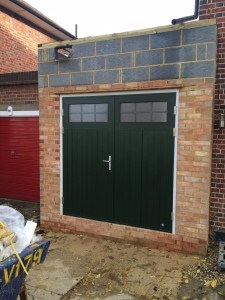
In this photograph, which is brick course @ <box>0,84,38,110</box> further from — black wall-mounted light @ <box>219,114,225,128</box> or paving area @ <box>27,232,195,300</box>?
black wall-mounted light @ <box>219,114,225,128</box>

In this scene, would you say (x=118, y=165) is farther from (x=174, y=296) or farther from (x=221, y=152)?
(x=174, y=296)

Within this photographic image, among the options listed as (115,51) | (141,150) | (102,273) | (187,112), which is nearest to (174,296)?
(102,273)

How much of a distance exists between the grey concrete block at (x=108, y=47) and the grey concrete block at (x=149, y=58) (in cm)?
42

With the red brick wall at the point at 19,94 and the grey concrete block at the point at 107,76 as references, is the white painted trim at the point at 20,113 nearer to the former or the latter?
the red brick wall at the point at 19,94

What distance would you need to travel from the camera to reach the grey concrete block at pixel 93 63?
5062mm

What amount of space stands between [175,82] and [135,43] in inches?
38.9

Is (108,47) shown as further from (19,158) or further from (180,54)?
(19,158)

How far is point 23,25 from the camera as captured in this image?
1033 cm

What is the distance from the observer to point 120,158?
510 centimetres

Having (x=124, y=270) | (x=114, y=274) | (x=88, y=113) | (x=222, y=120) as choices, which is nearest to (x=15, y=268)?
(x=114, y=274)

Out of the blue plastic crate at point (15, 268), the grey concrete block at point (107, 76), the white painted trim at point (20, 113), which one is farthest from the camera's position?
the white painted trim at point (20, 113)

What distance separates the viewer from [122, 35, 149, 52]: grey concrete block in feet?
15.4

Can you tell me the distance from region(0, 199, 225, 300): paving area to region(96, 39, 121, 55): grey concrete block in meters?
3.45

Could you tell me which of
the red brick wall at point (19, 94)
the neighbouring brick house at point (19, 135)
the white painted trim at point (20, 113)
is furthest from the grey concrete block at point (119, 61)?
the white painted trim at point (20, 113)
